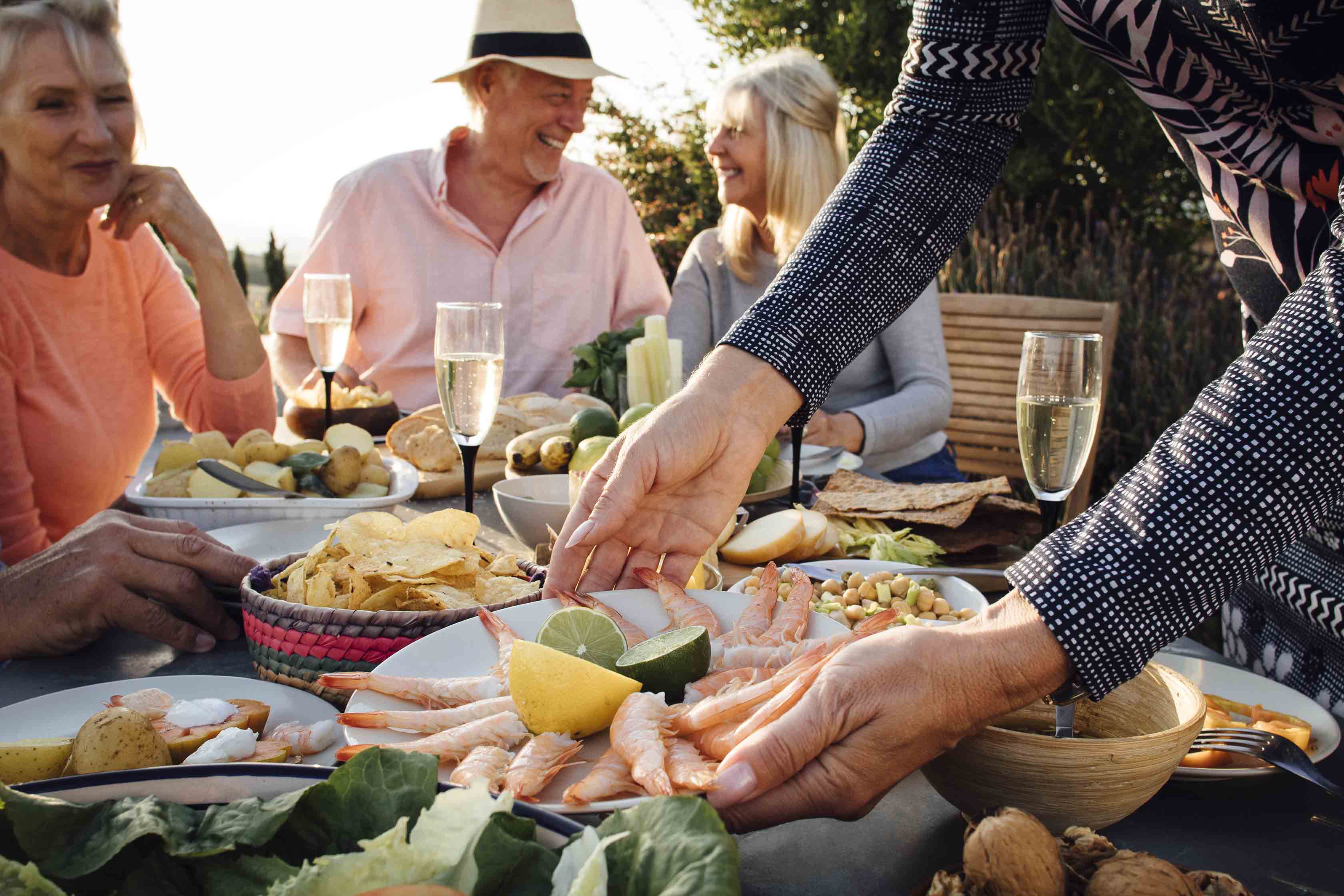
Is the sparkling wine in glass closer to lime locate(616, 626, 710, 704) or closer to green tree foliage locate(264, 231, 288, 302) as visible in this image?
lime locate(616, 626, 710, 704)

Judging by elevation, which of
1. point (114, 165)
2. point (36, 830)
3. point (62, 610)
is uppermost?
point (114, 165)

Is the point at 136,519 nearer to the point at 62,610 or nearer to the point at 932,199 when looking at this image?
the point at 62,610

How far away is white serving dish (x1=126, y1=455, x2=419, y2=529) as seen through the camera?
1.95 metres

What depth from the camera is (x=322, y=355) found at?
2781mm

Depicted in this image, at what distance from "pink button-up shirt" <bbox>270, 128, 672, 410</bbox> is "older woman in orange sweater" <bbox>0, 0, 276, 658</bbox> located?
3.68 ft

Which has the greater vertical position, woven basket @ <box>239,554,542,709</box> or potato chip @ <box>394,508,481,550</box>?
potato chip @ <box>394,508,481,550</box>

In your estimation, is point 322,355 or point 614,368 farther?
point 614,368

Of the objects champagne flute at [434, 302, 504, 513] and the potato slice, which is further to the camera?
champagne flute at [434, 302, 504, 513]

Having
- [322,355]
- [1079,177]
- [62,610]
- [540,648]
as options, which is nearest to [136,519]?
[62,610]

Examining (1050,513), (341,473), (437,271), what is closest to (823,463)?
(1050,513)

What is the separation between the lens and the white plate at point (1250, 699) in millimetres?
995

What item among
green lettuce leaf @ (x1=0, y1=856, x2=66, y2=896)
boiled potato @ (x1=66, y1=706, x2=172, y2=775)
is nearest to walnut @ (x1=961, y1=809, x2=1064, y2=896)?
green lettuce leaf @ (x1=0, y1=856, x2=66, y2=896)

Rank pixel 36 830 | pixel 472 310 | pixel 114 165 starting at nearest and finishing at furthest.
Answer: pixel 36 830
pixel 472 310
pixel 114 165

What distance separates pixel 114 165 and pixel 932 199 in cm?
229
